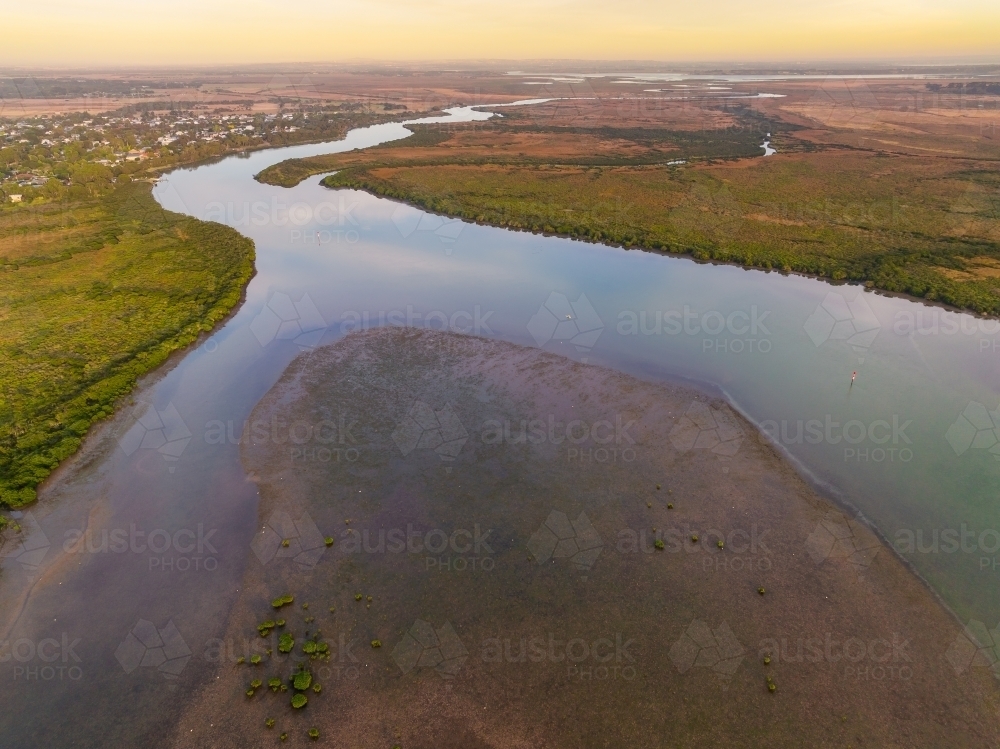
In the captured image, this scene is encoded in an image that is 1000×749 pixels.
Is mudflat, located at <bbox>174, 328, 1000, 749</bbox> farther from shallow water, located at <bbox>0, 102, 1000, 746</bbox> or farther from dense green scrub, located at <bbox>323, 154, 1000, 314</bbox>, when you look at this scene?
dense green scrub, located at <bbox>323, 154, 1000, 314</bbox>

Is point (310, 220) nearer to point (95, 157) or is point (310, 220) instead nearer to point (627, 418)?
point (627, 418)

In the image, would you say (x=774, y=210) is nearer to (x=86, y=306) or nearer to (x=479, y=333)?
(x=479, y=333)

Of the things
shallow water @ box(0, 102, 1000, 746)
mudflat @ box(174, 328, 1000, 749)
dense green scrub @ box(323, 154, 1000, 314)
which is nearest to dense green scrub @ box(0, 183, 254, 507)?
shallow water @ box(0, 102, 1000, 746)

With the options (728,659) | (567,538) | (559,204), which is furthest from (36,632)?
(559,204)

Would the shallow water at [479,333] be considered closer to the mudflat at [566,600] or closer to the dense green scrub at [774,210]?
the mudflat at [566,600]

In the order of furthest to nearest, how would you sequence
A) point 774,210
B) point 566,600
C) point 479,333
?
point 774,210, point 479,333, point 566,600

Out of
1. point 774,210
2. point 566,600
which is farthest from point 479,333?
point 774,210
